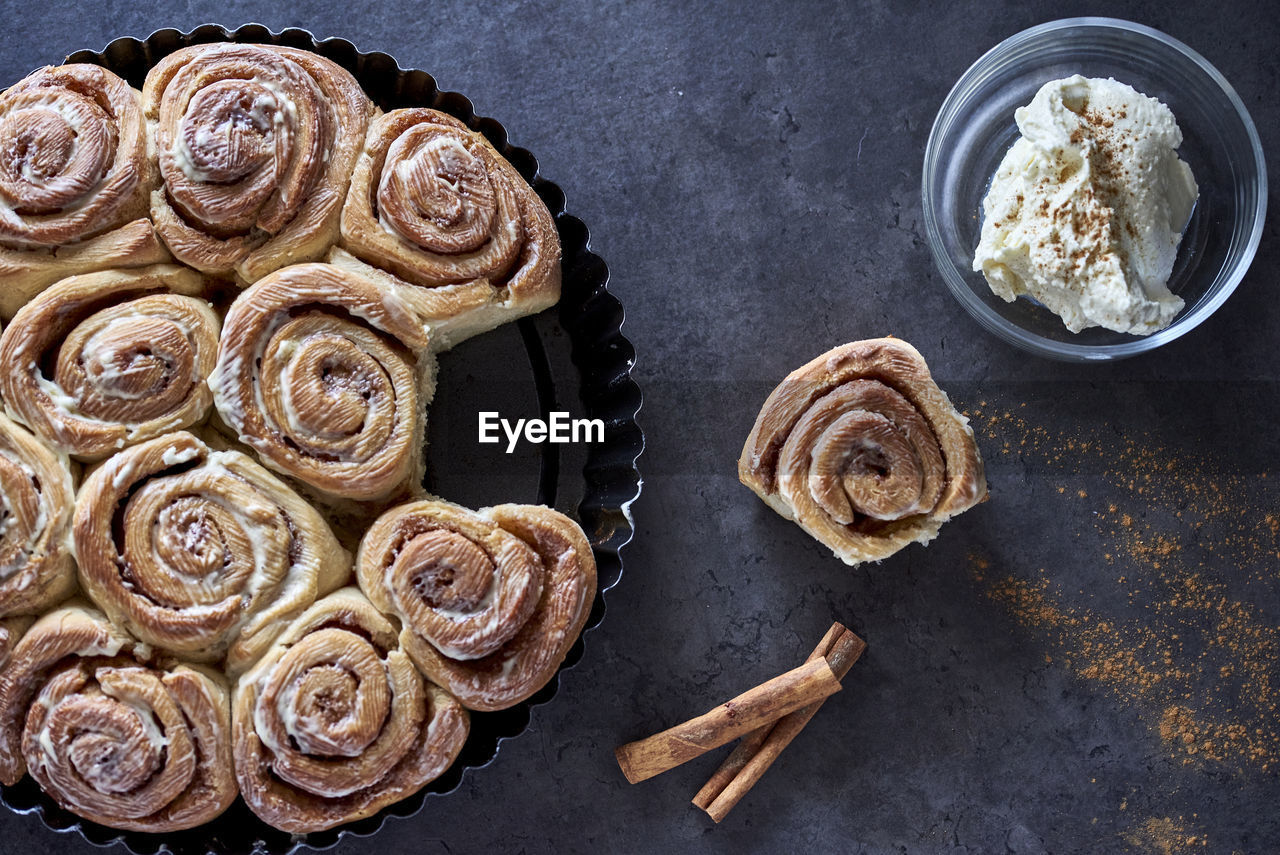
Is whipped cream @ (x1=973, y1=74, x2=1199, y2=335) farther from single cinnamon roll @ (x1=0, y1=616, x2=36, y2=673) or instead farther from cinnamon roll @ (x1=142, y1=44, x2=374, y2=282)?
single cinnamon roll @ (x1=0, y1=616, x2=36, y2=673)

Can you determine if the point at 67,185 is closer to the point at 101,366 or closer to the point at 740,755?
the point at 101,366

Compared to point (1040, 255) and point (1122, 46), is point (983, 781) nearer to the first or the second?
point (1040, 255)

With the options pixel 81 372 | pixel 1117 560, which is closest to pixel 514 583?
Result: pixel 81 372

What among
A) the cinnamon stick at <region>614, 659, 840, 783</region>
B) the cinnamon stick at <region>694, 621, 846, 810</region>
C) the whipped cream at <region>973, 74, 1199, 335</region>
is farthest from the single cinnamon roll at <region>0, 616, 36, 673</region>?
the whipped cream at <region>973, 74, 1199, 335</region>

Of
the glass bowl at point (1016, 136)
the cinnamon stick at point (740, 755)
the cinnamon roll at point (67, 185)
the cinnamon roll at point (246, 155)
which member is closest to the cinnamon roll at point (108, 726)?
the cinnamon roll at point (67, 185)

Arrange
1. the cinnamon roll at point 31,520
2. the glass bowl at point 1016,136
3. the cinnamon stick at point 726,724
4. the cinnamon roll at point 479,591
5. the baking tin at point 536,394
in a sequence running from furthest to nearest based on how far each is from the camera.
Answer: the glass bowl at point 1016,136 < the cinnamon stick at point 726,724 < the baking tin at point 536,394 < the cinnamon roll at point 479,591 < the cinnamon roll at point 31,520

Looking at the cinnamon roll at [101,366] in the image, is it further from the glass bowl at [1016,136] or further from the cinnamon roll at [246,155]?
the glass bowl at [1016,136]
